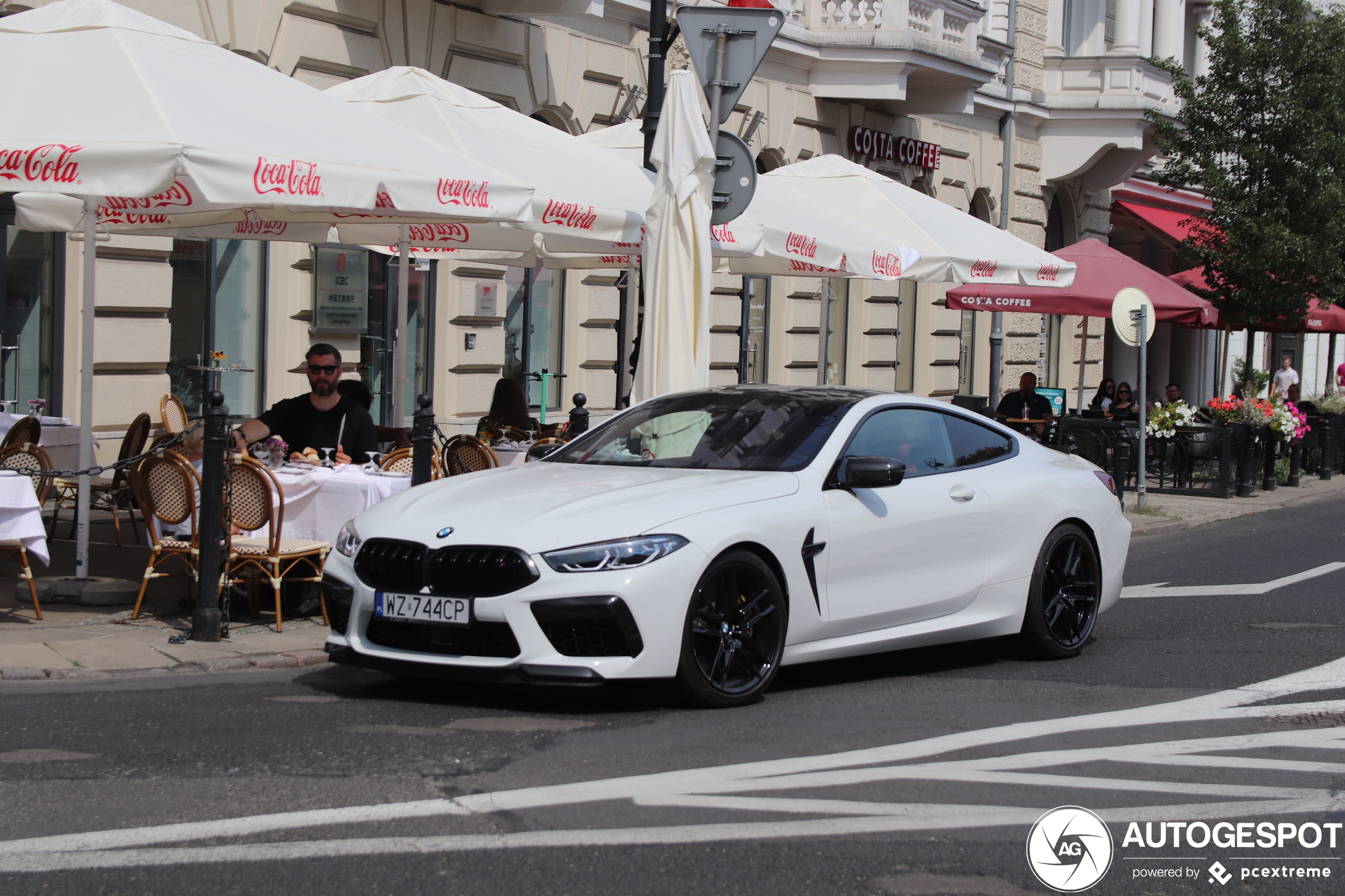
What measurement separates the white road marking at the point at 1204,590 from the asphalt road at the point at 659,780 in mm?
3008

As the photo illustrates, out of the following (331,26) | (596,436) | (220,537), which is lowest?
(220,537)

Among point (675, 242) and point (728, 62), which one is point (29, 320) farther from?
point (728, 62)

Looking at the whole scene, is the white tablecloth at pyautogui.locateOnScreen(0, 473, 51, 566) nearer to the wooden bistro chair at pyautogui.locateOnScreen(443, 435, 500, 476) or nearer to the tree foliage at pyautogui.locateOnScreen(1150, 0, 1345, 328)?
the wooden bistro chair at pyautogui.locateOnScreen(443, 435, 500, 476)

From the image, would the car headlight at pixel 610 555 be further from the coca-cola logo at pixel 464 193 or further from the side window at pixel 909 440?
the coca-cola logo at pixel 464 193

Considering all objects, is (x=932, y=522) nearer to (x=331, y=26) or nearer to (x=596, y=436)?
(x=596, y=436)

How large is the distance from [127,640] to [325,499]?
1.44 meters

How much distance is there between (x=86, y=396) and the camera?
8.70 m

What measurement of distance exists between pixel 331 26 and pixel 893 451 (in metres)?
10.2

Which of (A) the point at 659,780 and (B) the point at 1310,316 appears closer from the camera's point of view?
(A) the point at 659,780

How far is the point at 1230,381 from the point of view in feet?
132

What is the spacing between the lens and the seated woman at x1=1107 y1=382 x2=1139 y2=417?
21.2 m

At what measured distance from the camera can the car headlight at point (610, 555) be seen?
5938mm

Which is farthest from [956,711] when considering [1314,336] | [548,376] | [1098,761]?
[1314,336]

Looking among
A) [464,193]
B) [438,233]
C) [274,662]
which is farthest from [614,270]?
[274,662]
